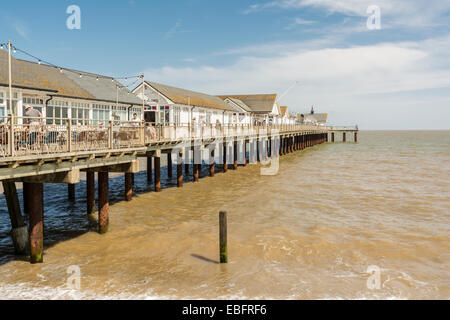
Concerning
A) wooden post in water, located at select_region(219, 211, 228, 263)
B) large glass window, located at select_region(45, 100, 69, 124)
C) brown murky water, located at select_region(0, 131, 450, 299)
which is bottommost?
brown murky water, located at select_region(0, 131, 450, 299)

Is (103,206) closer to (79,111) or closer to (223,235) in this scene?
(223,235)

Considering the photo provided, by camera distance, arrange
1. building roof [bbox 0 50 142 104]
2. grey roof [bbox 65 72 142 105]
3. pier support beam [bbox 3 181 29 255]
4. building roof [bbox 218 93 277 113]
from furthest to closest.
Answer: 1. building roof [bbox 218 93 277 113]
2. grey roof [bbox 65 72 142 105]
3. building roof [bbox 0 50 142 104]
4. pier support beam [bbox 3 181 29 255]

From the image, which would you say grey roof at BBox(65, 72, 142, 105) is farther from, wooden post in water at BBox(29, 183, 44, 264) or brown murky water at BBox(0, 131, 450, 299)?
wooden post in water at BBox(29, 183, 44, 264)

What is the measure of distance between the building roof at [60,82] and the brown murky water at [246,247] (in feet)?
21.1

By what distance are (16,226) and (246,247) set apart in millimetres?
7765

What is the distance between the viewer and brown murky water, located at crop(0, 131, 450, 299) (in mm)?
10141

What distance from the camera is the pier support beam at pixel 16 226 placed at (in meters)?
12.1

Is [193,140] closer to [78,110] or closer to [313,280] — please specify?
[78,110]

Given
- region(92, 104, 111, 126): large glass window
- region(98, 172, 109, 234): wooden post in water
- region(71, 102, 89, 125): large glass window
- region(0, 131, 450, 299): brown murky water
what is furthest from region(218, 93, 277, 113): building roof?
region(98, 172, 109, 234): wooden post in water

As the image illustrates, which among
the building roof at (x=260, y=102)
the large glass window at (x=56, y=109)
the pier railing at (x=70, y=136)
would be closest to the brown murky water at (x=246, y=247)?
the pier railing at (x=70, y=136)

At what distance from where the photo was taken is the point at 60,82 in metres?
24.2

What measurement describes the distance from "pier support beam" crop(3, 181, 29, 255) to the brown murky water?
0.48 m

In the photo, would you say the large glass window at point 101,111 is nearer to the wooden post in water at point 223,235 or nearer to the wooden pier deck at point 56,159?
the wooden pier deck at point 56,159
